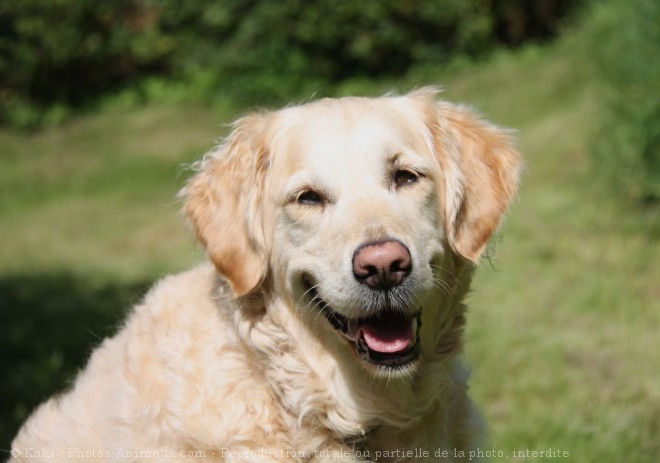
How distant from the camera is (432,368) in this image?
354cm

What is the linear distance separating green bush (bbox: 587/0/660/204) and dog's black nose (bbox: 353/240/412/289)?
6.55 metres

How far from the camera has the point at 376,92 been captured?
678 inches

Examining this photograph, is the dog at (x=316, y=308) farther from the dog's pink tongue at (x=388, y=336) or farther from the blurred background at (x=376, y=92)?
the blurred background at (x=376, y=92)

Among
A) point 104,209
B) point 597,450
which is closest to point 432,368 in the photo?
point 597,450

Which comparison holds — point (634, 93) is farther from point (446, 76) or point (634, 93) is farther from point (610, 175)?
point (446, 76)

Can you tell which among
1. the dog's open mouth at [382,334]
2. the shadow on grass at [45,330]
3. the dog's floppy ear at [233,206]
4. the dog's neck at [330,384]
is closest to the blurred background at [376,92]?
the shadow on grass at [45,330]

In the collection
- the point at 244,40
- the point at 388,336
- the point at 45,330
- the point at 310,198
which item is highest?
the point at 310,198

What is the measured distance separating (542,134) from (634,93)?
3.55 meters

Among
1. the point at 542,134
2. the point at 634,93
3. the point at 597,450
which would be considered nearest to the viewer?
the point at 597,450

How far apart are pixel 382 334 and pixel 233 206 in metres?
0.76

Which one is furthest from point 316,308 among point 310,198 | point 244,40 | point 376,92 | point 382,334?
point 244,40

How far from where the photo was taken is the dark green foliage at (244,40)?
17156mm

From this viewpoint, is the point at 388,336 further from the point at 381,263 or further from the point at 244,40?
the point at 244,40

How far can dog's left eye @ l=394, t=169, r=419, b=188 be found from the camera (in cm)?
347
